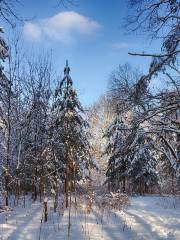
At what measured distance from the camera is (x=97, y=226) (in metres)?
8.32

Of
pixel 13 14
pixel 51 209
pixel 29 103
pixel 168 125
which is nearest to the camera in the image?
pixel 13 14

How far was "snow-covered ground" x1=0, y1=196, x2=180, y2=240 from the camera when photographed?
7431 mm

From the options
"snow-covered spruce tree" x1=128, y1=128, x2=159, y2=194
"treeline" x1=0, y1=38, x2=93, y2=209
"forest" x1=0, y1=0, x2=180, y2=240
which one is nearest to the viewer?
"forest" x1=0, y1=0, x2=180, y2=240

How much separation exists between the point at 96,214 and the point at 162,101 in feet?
15.3

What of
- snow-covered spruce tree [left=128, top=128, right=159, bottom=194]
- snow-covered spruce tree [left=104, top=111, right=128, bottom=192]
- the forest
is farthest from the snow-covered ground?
snow-covered spruce tree [left=104, top=111, right=128, bottom=192]

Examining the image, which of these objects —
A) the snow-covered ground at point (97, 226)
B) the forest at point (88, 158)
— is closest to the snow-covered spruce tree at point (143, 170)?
the forest at point (88, 158)

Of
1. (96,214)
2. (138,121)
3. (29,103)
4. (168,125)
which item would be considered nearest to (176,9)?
(138,121)

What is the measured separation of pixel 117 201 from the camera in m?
11.4

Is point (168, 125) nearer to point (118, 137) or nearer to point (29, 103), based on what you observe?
point (29, 103)

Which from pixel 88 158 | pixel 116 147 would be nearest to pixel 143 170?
pixel 116 147

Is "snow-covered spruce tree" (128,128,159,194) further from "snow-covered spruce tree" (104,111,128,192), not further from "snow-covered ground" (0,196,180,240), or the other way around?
"snow-covered ground" (0,196,180,240)

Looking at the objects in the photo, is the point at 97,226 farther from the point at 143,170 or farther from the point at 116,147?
the point at 116,147

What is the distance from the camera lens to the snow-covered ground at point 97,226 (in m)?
7.43

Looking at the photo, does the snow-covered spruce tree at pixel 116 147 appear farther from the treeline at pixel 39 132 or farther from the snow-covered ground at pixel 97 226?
the snow-covered ground at pixel 97 226
